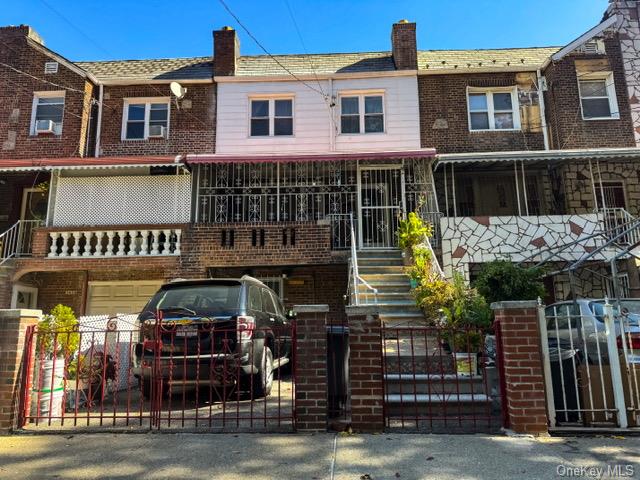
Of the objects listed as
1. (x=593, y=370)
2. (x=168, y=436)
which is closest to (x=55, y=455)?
(x=168, y=436)

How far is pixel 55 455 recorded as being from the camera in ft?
14.7

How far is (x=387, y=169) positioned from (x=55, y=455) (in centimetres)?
1108

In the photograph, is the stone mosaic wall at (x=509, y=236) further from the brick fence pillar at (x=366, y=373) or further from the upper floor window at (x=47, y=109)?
the upper floor window at (x=47, y=109)

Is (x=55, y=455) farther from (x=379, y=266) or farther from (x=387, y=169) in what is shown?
(x=387, y=169)

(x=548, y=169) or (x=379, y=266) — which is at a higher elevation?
(x=548, y=169)

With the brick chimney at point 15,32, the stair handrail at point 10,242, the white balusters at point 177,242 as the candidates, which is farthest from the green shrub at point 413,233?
the brick chimney at point 15,32

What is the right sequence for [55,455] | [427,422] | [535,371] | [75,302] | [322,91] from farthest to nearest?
[322,91], [75,302], [427,422], [535,371], [55,455]

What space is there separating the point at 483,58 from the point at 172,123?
33.4 feet

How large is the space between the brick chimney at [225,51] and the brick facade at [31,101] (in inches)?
154

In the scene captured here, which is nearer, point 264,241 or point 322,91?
point 264,241

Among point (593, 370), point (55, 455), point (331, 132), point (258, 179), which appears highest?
point (331, 132)

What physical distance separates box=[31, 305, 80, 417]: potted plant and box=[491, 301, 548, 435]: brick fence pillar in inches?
185

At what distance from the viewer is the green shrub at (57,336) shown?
19.0 feet

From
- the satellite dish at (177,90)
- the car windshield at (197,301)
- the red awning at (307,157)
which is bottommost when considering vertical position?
the car windshield at (197,301)
